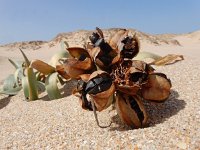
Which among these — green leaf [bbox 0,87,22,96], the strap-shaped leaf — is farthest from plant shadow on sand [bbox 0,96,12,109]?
the strap-shaped leaf

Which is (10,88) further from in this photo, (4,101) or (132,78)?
(132,78)

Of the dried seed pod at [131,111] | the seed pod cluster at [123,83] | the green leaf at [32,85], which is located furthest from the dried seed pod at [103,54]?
the green leaf at [32,85]

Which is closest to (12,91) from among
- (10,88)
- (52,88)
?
(10,88)

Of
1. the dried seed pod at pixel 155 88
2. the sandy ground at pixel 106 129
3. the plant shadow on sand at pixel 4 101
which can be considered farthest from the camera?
the plant shadow on sand at pixel 4 101

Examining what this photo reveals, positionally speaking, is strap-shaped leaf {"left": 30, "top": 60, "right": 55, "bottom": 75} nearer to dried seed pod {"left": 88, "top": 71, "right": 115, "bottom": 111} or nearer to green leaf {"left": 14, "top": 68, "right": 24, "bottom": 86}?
green leaf {"left": 14, "top": 68, "right": 24, "bottom": 86}

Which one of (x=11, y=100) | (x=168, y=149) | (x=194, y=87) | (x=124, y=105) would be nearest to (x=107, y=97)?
(x=124, y=105)

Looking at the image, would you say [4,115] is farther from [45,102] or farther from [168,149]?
[168,149]

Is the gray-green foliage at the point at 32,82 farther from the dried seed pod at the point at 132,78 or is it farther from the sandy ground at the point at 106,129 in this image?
the dried seed pod at the point at 132,78
